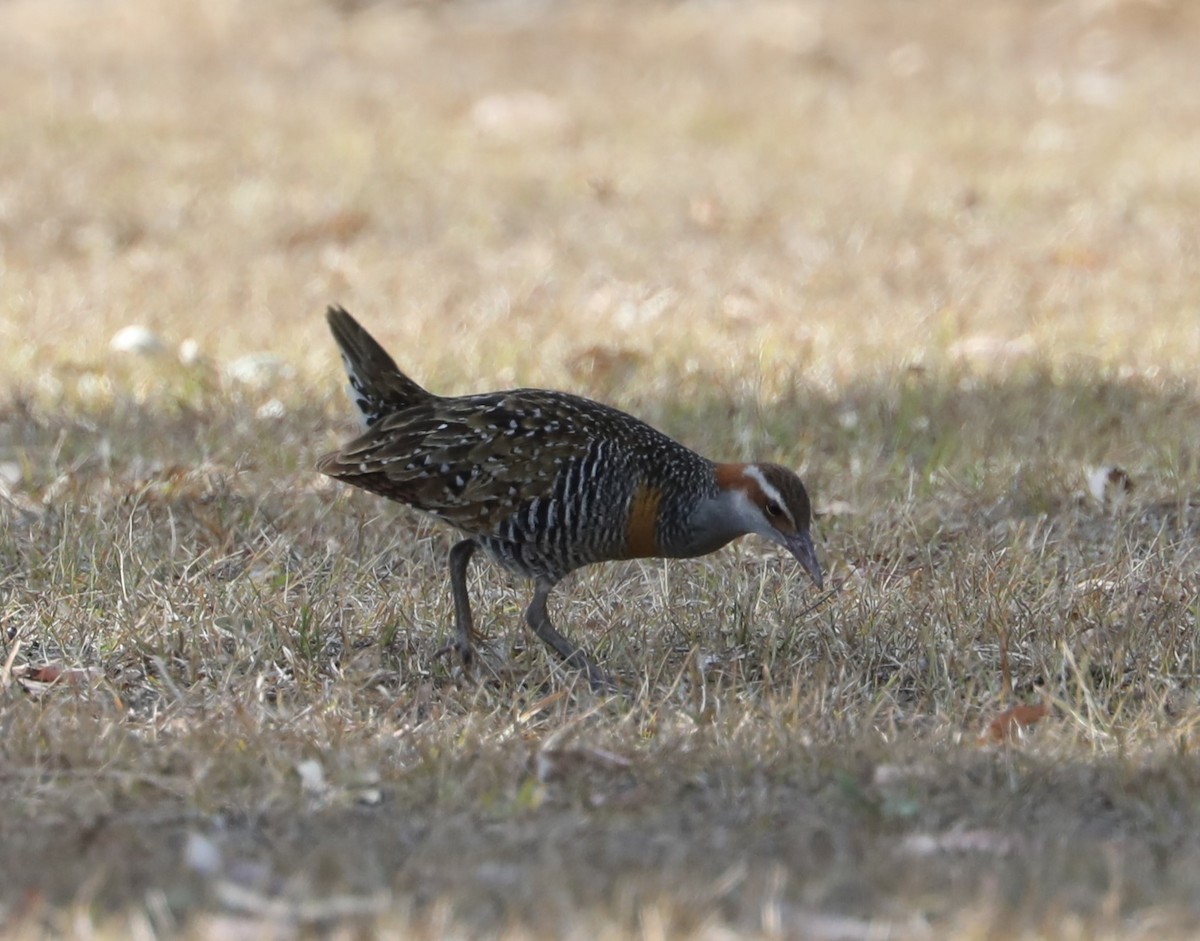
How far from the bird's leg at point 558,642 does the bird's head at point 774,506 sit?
0.52 meters

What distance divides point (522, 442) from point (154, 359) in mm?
3441

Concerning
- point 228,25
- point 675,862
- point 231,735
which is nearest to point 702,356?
point 231,735

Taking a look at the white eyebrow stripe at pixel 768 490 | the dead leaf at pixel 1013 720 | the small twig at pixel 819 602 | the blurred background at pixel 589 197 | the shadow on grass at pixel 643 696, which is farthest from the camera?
the blurred background at pixel 589 197

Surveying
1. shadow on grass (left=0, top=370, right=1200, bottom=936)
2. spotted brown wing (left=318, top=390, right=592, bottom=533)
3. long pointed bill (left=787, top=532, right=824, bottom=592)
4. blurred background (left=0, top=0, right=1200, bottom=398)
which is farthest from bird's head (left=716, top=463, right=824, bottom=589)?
blurred background (left=0, top=0, right=1200, bottom=398)

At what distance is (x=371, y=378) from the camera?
212 inches

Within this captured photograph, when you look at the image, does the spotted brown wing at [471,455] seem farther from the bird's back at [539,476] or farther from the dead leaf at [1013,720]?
the dead leaf at [1013,720]

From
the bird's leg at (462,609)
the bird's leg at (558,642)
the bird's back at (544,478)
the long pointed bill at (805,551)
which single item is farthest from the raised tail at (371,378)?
the long pointed bill at (805,551)

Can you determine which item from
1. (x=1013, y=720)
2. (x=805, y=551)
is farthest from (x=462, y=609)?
(x=1013, y=720)

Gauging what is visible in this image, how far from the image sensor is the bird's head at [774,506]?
482cm

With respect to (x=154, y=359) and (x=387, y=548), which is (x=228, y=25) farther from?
(x=387, y=548)

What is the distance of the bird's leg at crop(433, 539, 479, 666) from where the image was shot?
5.00 meters

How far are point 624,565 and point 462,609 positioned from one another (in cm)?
95

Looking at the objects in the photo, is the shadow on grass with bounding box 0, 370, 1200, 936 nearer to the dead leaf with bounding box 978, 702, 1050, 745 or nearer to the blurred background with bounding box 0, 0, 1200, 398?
the dead leaf with bounding box 978, 702, 1050, 745

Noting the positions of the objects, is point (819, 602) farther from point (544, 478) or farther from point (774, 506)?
point (544, 478)
